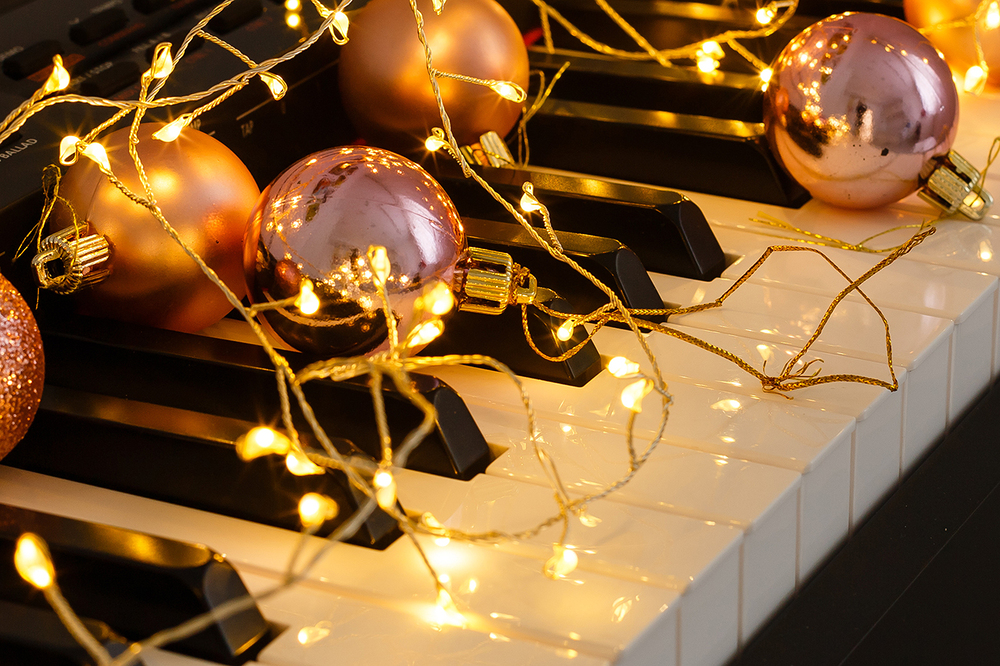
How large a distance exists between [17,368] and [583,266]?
416 mm

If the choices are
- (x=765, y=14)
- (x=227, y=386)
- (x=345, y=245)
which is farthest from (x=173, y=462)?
(x=765, y=14)

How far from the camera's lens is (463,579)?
0.62 m

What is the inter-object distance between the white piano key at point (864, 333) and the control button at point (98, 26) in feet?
1.67

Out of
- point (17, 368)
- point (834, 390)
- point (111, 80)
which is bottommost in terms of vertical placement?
point (834, 390)

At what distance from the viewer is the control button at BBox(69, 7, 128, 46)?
2.99 feet

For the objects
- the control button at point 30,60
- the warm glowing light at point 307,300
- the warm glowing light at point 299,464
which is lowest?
the warm glowing light at point 299,464

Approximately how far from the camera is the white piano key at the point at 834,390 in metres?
0.77

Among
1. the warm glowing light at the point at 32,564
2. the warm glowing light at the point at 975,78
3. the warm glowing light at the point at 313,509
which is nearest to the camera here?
the warm glowing light at the point at 32,564

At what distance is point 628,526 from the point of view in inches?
25.8

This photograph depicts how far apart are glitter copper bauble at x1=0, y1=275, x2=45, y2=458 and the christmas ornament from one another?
2.17ft

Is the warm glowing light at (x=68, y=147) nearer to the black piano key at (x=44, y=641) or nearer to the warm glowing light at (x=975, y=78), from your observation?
the black piano key at (x=44, y=641)

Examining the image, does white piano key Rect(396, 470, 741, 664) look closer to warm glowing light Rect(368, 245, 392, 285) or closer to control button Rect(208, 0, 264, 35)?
warm glowing light Rect(368, 245, 392, 285)

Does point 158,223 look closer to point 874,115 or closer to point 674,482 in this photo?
point 674,482

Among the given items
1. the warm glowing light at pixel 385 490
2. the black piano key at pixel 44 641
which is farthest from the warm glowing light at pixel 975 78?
the black piano key at pixel 44 641
